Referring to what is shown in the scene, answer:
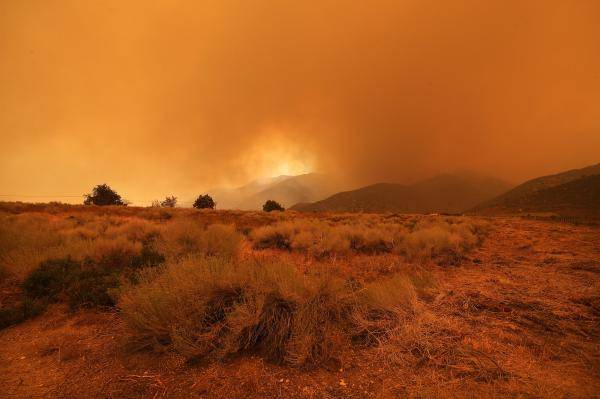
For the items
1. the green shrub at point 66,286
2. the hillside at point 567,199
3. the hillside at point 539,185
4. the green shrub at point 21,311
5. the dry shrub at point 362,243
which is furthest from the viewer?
the hillside at point 539,185

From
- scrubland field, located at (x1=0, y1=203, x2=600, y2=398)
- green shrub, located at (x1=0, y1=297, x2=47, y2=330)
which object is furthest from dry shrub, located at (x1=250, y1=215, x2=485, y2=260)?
green shrub, located at (x1=0, y1=297, x2=47, y2=330)

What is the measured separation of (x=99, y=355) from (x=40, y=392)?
0.68 metres

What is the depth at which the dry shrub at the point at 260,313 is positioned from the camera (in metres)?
3.35

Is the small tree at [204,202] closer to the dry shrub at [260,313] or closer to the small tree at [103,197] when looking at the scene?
the small tree at [103,197]

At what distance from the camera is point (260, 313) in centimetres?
363

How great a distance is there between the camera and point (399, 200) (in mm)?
173000

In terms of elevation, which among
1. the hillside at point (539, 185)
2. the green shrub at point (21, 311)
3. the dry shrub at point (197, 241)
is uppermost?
the hillside at point (539, 185)

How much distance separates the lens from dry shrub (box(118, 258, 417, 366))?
335 centimetres

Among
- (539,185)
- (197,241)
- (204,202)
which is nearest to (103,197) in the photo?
(204,202)

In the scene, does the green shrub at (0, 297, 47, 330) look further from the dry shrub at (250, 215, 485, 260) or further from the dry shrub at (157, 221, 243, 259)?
the dry shrub at (250, 215, 485, 260)

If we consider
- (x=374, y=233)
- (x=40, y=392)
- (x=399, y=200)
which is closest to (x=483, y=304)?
(x=40, y=392)

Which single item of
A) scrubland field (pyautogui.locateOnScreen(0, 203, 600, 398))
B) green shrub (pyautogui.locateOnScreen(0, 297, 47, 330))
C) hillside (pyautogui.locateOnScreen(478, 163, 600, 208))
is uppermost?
hillside (pyautogui.locateOnScreen(478, 163, 600, 208))

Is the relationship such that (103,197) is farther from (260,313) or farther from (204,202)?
(260,313)

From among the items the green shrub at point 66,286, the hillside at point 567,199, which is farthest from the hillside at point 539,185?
the green shrub at point 66,286
